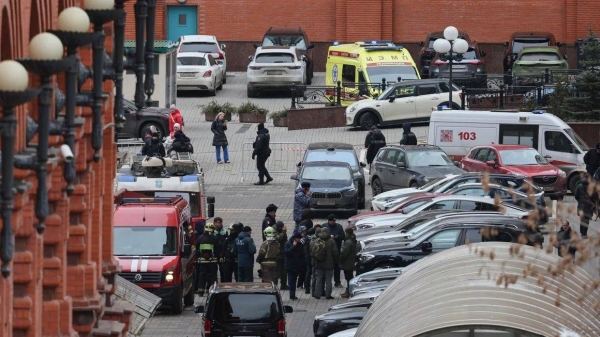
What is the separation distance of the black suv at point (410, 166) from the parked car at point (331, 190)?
5.66 feet

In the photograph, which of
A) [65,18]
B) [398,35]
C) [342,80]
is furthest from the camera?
[398,35]

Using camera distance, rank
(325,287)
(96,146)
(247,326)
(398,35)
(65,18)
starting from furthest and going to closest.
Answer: (398,35) < (325,287) < (247,326) < (96,146) < (65,18)

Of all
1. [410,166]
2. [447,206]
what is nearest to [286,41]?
[410,166]

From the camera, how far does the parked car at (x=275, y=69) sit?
51.8 meters

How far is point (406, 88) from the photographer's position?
149ft

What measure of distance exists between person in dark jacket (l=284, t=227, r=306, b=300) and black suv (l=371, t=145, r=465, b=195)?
8629 mm

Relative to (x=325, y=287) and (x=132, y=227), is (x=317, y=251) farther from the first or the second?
(x=132, y=227)

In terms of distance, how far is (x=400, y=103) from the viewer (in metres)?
45.5

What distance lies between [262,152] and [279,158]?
3.18 meters

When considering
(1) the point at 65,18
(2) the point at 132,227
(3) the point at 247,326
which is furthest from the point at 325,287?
(1) the point at 65,18

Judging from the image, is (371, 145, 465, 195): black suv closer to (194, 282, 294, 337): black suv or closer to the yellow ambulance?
the yellow ambulance

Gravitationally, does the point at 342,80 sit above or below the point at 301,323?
above

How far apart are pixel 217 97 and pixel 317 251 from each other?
2552 centimetres

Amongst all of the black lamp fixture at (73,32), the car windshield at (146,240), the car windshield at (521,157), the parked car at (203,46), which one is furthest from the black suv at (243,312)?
the parked car at (203,46)
